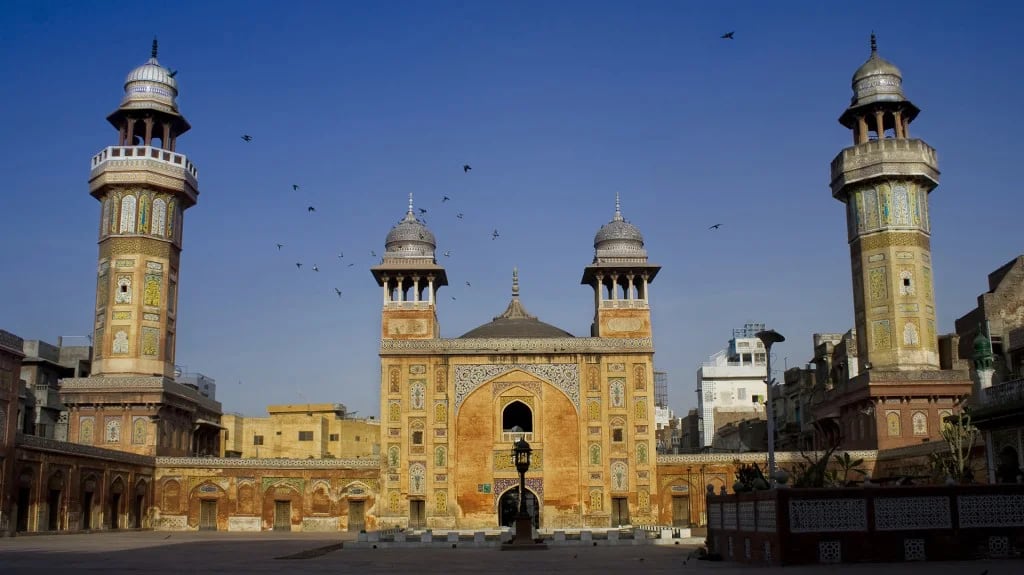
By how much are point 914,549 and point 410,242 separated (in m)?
28.7

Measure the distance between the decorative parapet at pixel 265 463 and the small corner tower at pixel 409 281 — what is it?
193 inches

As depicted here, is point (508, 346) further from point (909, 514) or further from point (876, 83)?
point (909, 514)

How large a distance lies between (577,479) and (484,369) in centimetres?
533

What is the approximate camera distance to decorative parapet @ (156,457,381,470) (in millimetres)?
39562

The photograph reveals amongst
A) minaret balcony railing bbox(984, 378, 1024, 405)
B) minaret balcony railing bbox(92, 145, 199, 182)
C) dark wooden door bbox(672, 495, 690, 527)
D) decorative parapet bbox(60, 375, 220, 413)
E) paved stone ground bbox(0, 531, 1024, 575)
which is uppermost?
minaret balcony railing bbox(92, 145, 199, 182)

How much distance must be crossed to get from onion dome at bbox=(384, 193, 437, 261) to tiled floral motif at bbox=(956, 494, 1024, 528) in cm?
2837

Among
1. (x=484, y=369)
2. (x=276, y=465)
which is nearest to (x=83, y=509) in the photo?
→ (x=276, y=465)

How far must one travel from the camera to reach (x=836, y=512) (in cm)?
1574

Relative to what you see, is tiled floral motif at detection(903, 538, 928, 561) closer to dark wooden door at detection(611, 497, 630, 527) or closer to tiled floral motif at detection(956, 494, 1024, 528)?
tiled floral motif at detection(956, 494, 1024, 528)

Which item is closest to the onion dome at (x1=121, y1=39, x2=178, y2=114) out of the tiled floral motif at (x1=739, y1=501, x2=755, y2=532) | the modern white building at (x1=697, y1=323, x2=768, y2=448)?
the tiled floral motif at (x1=739, y1=501, x2=755, y2=532)

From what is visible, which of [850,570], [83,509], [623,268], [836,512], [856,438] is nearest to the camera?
[850,570]

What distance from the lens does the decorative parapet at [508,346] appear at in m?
40.1

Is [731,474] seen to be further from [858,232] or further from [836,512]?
[836,512]

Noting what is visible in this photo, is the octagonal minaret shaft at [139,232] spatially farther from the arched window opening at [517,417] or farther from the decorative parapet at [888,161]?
the decorative parapet at [888,161]
